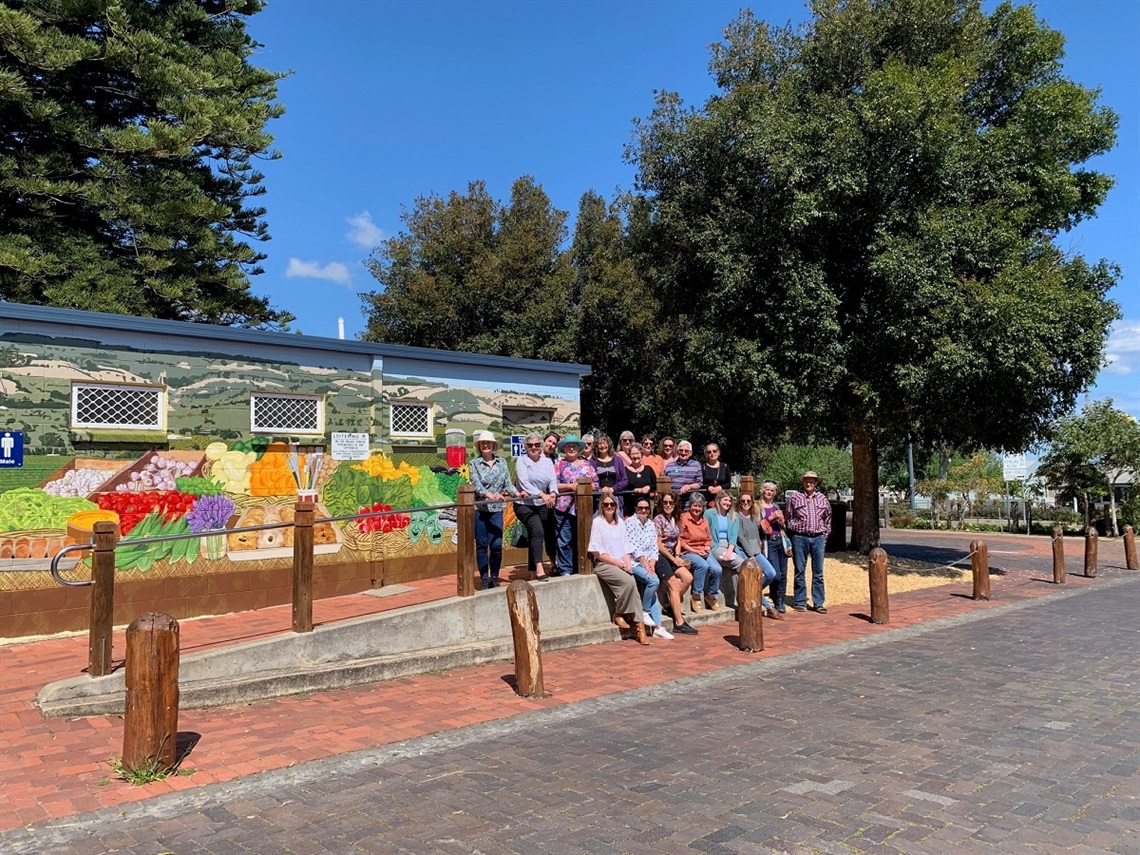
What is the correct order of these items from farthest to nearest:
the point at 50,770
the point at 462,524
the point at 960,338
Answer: the point at 960,338 < the point at 462,524 < the point at 50,770

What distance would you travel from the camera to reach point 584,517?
30.9 ft

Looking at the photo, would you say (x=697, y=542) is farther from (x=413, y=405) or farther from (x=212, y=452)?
(x=212, y=452)

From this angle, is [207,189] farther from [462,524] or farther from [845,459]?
[845,459]

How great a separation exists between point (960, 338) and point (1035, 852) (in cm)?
1112

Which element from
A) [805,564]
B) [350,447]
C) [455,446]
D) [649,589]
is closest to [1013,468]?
[805,564]

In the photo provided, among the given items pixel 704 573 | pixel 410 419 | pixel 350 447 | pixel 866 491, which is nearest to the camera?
pixel 704 573

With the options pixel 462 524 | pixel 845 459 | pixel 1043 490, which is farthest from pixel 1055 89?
pixel 845 459

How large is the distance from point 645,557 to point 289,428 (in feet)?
15.4

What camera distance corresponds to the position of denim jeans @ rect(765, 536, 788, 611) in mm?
11062

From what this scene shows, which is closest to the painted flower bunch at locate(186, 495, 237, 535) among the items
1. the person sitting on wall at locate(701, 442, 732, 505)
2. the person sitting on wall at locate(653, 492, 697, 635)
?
the person sitting on wall at locate(653, 492, 697, 635)

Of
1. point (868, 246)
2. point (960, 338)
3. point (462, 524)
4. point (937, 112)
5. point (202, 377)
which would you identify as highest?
point (937, 112)

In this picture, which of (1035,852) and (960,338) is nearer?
(1035,852)

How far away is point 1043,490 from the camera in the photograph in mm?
29031

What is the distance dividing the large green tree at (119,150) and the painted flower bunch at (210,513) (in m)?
8.66
